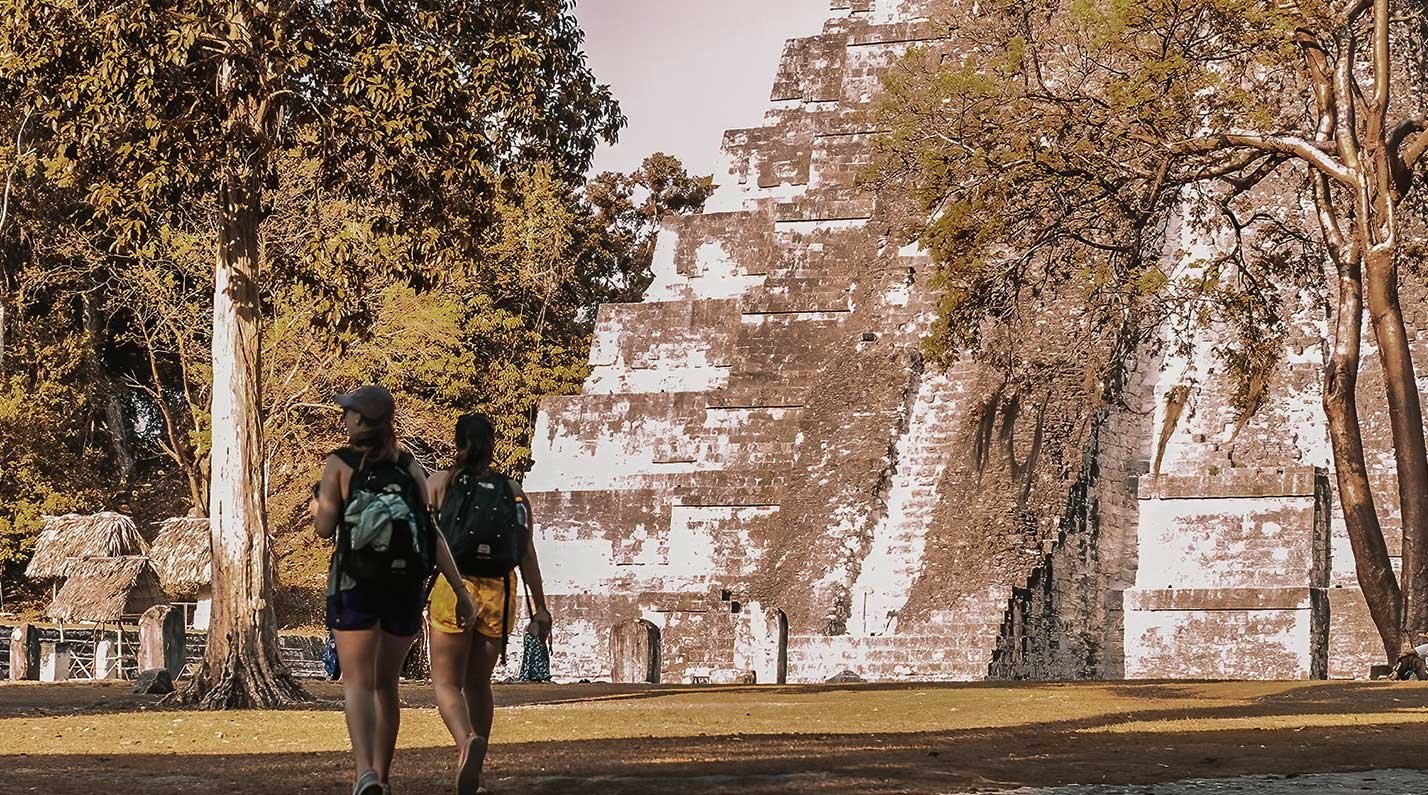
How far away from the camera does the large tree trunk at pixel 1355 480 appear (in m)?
18.5

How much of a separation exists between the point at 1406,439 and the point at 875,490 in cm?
908

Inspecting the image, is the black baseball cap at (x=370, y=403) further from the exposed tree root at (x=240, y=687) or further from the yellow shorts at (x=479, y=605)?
the exposed tree root at (x=240, y=687)

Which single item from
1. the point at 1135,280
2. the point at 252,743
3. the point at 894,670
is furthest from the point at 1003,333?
the point at 252,743

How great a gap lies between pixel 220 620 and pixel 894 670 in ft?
30.3

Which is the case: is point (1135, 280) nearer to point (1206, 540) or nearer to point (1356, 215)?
point (1356, 215)

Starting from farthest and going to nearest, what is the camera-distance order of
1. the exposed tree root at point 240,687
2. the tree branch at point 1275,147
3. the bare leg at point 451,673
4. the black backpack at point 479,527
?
the tree branch at point 1275,147
the exposed tree root at point 240,687
the black backpack at point 479,527
the bare leg at point 451,673

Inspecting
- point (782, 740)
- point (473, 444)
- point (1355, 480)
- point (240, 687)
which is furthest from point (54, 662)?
point (473, 444)

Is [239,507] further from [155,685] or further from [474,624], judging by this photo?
[474,624]

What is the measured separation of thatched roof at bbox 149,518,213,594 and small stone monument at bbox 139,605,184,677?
351 inches

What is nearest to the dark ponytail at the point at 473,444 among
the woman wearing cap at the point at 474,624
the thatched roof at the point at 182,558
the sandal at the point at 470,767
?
the woman wearing cap at the point at 474,624

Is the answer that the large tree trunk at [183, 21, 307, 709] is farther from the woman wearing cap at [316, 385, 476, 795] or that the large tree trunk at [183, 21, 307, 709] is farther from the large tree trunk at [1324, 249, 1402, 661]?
the large tree trunk at [1324, 249, 1402, 661]

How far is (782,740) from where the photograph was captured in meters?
11.8

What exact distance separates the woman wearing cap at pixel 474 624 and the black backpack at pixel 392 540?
63cm

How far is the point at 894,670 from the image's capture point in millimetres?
23516
